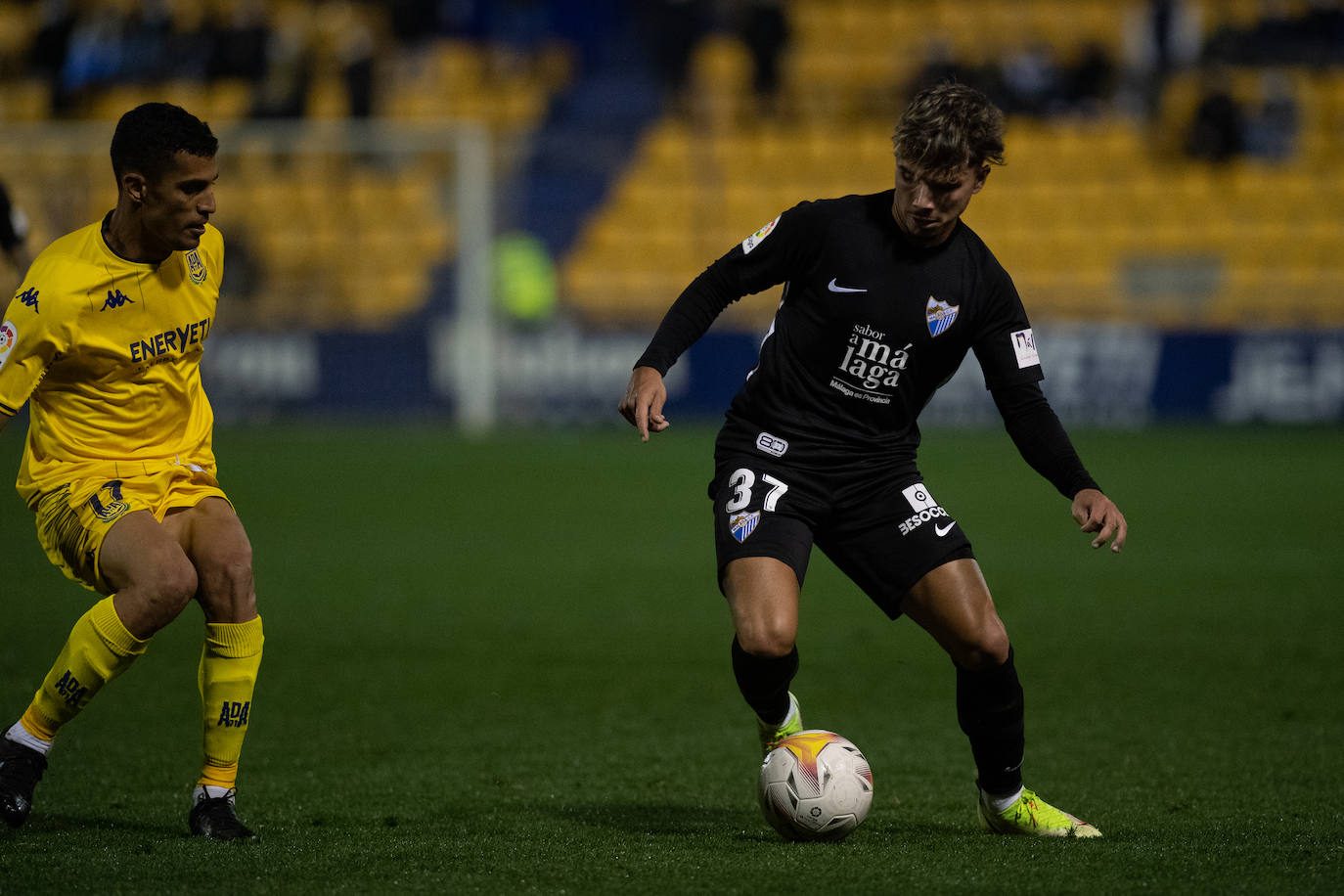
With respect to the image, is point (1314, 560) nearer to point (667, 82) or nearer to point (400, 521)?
point (400, 521)

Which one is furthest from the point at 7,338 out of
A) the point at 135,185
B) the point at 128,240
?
the point at 135,185

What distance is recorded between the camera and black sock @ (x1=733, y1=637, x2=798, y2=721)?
179 inches

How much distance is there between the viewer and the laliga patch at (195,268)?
4.68 m

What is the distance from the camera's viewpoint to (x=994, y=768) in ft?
14.9

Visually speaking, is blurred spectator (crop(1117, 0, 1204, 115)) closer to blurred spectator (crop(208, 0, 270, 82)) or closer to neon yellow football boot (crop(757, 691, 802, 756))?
blurred spectator (crop(208, 0, 270, 82))

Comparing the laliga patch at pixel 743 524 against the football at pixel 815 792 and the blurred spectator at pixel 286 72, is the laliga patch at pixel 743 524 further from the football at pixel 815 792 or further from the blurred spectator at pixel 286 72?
the blurred spectator at pixel 286 72

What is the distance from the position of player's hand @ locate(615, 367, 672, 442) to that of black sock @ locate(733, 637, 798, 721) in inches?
26.3

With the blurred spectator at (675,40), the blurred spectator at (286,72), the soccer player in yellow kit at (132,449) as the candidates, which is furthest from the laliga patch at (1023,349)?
the blurred spectator at (286,72)

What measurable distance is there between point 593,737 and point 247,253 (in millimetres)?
13494

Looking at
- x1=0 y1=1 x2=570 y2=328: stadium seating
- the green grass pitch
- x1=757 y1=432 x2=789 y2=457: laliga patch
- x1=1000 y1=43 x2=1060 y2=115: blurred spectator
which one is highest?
x1=1000 y1=43 x2=1060 y2=115: blurred spectator

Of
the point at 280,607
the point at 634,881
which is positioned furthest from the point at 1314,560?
the point at 634,881

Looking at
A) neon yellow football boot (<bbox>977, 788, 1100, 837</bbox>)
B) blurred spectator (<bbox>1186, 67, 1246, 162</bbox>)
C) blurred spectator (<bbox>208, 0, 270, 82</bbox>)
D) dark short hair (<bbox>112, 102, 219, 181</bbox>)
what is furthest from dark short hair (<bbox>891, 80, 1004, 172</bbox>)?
blurred spectator (<bbox>208, 0, 270, 82</bbox>)

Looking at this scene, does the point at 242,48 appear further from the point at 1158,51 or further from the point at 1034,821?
the point at 1034,821

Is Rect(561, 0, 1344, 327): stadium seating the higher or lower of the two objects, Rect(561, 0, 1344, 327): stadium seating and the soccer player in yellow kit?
the higher
